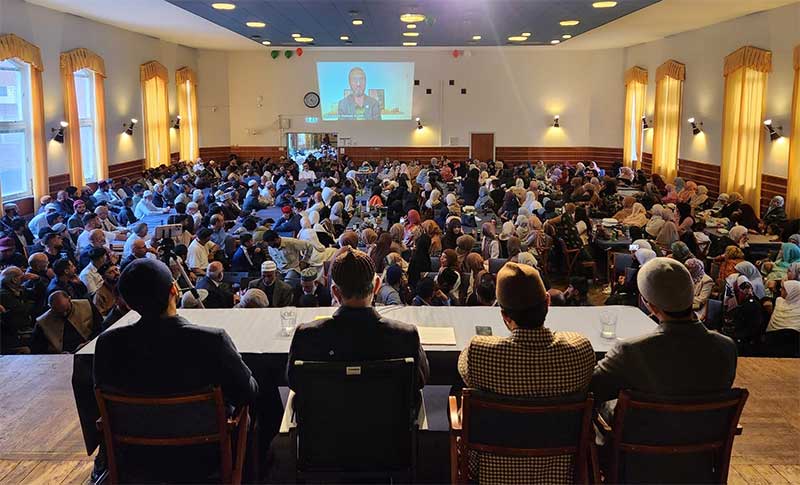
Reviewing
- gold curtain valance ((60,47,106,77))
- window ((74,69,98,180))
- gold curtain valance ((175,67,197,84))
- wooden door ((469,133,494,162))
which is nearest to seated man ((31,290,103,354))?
gold curtain valance ((60,47,106,77))

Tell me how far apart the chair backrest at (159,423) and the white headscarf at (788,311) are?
5.46 metres

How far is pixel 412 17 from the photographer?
11.9m

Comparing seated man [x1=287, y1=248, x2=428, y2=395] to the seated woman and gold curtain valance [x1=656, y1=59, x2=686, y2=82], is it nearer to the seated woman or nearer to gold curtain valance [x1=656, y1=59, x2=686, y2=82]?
the seated woman

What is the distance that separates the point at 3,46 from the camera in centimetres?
1101

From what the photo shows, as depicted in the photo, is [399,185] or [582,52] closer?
[399,185]

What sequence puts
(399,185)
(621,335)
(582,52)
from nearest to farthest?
(621,335), (399,185), (582,52)

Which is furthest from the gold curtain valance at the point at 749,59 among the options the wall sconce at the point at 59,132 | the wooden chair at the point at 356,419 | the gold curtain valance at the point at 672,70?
the wall sconce at the point at 59,132

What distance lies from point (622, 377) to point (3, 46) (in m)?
11.4

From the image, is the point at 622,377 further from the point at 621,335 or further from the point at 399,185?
the point at 399,185

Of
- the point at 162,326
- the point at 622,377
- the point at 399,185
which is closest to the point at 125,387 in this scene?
the point at 162,326

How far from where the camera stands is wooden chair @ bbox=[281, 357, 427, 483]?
2.52 metres

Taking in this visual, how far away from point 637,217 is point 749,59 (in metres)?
4.23

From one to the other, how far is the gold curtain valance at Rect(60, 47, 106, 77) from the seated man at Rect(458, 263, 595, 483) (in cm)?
1331

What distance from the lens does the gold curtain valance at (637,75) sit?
20.3m
